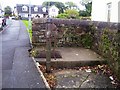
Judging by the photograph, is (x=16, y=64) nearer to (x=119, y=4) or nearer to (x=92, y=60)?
(x=92, y=60)

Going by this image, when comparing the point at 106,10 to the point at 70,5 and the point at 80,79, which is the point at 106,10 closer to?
the point at 80,79

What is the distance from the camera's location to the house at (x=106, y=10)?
16109 mm

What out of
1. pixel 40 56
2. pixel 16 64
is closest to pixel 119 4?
pixel 40 56

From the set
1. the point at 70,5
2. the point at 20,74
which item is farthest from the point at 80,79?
the point at 70,5

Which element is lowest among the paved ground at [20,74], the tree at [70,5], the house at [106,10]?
the paved ground at [20,74]

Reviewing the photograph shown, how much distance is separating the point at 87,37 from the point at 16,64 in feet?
15.3

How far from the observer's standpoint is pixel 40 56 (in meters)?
9.66

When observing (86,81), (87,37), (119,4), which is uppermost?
(119,4)

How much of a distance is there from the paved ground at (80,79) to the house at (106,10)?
8452 millimetres

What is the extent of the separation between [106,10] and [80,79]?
39.4ft

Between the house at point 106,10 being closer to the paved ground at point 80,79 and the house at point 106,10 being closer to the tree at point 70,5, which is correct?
the paved ground at point 80,79

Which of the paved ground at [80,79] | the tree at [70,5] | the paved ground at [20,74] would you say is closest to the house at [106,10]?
the paved ground at [20,74]

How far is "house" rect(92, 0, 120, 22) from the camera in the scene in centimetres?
1611

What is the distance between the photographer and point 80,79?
743 cm
